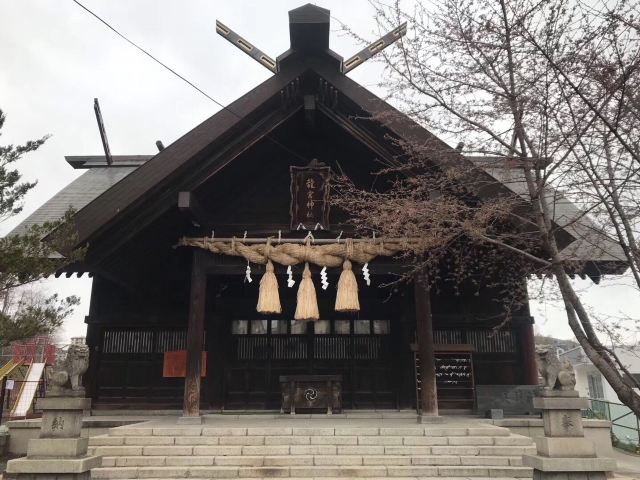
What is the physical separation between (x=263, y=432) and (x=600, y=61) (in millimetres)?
7019

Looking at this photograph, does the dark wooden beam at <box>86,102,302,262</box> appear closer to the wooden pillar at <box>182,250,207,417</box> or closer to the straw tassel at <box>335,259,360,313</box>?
the wooden pillar at <box>182,250,207,417</box>

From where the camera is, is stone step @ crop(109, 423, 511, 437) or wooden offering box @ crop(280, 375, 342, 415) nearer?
stone step @ crop(109, 423, 511, 437)

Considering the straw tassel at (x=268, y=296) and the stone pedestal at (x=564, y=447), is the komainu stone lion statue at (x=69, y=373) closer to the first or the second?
the straw tassel at (x=268, y=296)

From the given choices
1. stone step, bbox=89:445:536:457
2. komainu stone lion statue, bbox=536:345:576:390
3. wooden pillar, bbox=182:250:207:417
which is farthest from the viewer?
wooden pillar, bbox=182:250:207:417

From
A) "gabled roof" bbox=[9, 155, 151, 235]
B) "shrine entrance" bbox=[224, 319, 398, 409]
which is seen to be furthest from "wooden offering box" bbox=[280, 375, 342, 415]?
"gabled roof" bbox=[9, 155, 151, 235]

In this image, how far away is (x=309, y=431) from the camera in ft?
26.3

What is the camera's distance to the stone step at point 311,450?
7.63 metres

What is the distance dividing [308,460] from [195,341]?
3360 mm

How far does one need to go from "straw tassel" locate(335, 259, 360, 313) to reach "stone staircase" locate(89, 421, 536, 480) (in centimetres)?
221

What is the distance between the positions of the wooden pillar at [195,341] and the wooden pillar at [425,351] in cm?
434

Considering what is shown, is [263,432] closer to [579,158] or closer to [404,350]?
[404,350]

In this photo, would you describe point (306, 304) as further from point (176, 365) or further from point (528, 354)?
point (528, 354)

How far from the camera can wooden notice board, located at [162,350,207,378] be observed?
38.2ft

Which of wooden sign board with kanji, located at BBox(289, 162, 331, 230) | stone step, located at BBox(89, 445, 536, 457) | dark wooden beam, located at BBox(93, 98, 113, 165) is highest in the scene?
dark wooden beam, located at BBox(93, 98, 113, 165)
